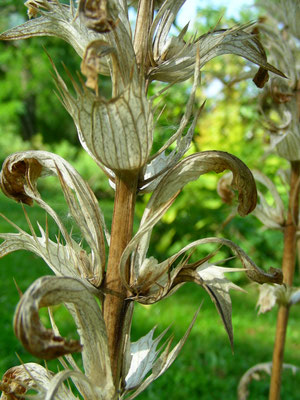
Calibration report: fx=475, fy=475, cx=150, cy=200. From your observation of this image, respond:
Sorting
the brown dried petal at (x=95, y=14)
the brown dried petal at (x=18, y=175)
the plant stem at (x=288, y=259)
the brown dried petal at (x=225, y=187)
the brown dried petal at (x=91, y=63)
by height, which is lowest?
the plant stem at (x=288, y=259)

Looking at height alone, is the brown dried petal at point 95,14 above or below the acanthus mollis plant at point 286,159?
above

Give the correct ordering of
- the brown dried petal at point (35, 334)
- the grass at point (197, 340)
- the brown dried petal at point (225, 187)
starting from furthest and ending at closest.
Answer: the grass at point (197, 340), the brown dried petal at point (225, 187), the brown dried petal at point (35, 334)

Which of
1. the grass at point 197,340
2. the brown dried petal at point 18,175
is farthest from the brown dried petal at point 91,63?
the grass at point 197,340

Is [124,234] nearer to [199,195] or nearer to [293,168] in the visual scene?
[293,168]

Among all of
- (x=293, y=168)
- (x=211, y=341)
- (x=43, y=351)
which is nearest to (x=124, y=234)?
(x=43, y=351)

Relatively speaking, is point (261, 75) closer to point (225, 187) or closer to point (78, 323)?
point (78, 323)

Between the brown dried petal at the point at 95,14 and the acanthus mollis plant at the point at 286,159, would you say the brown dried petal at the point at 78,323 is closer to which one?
the brown dried petal at the point at 95,14

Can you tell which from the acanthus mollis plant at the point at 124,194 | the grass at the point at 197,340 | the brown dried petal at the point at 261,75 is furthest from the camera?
the grass at the point at 197,340
